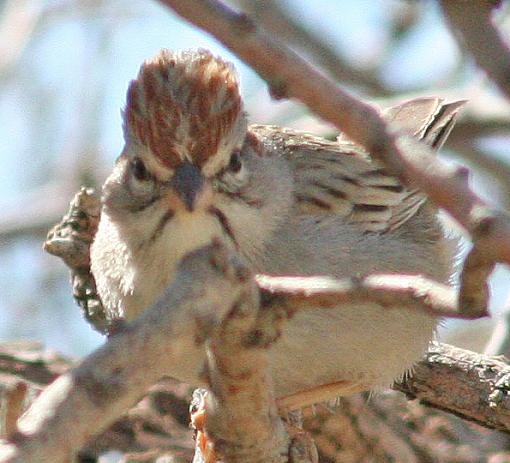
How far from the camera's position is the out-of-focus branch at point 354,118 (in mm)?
1472

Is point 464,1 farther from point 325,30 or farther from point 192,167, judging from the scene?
point 325,30

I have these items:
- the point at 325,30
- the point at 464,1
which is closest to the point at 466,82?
the point at 325,30

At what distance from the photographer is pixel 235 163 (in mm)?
3271

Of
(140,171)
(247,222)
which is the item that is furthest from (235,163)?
(140,171)

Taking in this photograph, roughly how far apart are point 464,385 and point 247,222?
1.06 meters

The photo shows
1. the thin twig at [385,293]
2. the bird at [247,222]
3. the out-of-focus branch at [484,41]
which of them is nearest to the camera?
the out-of-focus branch at [484,41]

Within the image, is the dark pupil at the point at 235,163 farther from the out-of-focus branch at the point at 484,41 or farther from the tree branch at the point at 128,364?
the out-of-focus branch at the point at 484,41

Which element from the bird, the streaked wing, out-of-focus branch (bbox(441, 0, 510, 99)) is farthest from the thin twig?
the streaked wing

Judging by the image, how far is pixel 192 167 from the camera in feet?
10.0

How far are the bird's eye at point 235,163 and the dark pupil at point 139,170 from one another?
25cm

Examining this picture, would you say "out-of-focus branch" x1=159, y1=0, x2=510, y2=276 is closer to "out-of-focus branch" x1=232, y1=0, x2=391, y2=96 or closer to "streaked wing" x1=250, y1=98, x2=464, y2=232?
"streaked wing" x1=250, y1=98, x2=464, y2=232

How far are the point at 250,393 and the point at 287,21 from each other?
12.4 ft

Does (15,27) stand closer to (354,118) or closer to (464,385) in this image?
(464,385)

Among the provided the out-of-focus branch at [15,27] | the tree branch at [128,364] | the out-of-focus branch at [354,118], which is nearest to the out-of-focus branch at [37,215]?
the out-of-focus branch at [15,27]
